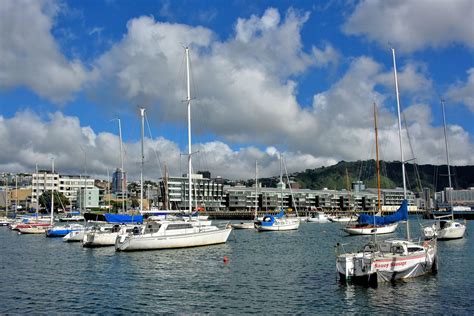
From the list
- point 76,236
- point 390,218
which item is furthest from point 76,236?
point 390,218

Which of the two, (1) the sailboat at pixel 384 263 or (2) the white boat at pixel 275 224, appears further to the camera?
(2) the white boat at pixel 275 224

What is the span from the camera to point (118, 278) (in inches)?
1448

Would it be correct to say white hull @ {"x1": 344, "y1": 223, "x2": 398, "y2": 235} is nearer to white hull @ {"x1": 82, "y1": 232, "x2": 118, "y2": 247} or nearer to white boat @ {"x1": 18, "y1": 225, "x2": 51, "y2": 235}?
A: white hull @ {"x1": 82, "y1": 232, "x2": 118, "y2": 247}

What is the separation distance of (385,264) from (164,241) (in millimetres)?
29225

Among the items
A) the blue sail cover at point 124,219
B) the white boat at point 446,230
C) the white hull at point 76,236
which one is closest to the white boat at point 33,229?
the white hull at point 76,236

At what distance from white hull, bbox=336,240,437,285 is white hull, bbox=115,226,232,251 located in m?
26.1

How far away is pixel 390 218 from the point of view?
6303 centimetres

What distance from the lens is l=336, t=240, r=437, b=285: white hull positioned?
31406 millimetres

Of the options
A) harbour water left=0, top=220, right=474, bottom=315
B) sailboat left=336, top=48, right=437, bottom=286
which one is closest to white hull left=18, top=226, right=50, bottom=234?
harbour water left=0, top=220, right=474, bottom=315

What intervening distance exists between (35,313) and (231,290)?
12.1 metres

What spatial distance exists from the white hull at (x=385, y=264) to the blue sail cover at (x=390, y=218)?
11462 mm

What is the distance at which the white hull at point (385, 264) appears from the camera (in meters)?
31.4

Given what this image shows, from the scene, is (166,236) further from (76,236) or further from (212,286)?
(76,236)

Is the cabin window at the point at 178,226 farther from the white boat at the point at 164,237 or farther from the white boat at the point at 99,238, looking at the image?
the white boat at the point at 99,238
